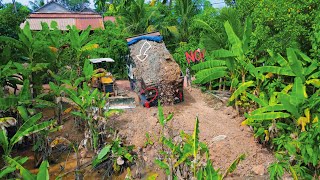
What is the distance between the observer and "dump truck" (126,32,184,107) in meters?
12.0

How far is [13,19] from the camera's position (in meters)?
12.8

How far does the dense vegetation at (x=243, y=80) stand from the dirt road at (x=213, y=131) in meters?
0.54

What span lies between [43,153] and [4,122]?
144cm

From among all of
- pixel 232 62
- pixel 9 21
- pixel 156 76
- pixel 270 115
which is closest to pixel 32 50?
pixel 9 21

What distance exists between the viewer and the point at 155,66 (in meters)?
12.7

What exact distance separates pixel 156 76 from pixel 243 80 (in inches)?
138

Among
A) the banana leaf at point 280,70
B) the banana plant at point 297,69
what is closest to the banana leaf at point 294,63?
the banana plant at point 297,69

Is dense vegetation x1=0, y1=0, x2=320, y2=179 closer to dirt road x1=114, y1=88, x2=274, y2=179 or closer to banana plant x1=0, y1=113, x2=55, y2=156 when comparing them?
banana plant x1=0, y1=113, x2=55, y2=156

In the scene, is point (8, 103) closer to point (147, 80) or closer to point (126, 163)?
point (126, 163)

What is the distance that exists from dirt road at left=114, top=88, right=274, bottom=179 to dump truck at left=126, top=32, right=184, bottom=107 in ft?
1.43

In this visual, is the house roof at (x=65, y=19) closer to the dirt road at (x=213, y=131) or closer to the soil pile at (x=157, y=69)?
the soil pile at (x=157, y=69)

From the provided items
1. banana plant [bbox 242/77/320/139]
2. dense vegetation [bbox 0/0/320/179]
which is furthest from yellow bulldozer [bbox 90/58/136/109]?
banana plant [bbox 242/77/320/139]

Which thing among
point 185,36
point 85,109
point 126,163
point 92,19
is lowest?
point 126,163

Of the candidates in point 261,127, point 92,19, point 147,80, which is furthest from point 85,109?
point 92,19
